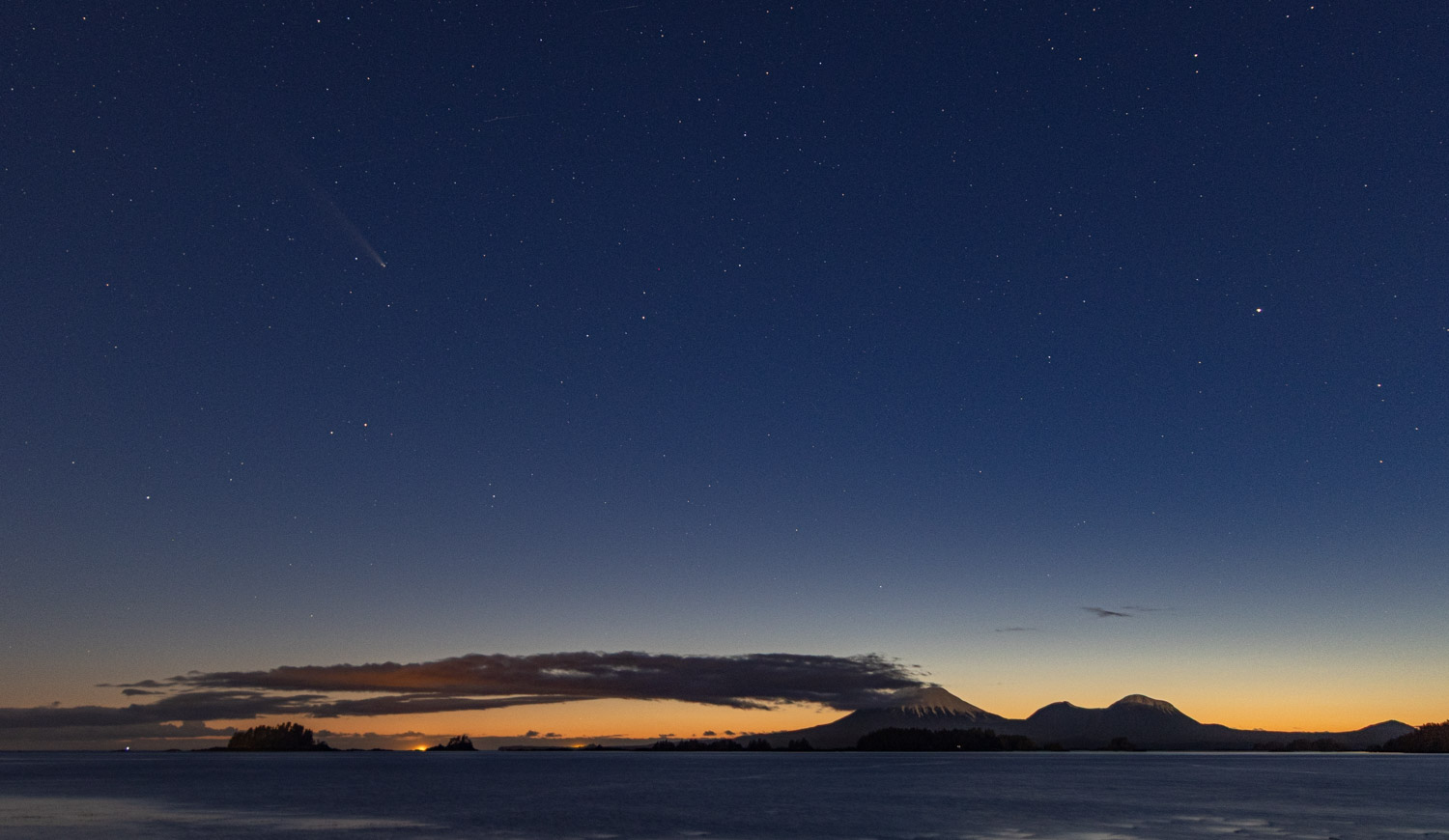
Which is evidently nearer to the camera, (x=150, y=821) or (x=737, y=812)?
(x=150, y=821)

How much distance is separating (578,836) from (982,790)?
181ft

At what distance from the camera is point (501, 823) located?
5397 cm

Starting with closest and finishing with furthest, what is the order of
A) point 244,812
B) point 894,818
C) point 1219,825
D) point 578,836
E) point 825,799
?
1. point 578,836
2. point 1219,825
3. point 894,818
4. point 244,812
5. point 825,799

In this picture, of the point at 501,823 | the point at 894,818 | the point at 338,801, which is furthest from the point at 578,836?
the point at 338,801

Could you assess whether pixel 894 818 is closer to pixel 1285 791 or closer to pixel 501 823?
pixel 501 823

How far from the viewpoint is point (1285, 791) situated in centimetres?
8712

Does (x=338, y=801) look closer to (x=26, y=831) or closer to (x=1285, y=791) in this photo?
(x=26, y=831)

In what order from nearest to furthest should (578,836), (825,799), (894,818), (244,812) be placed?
(578,836), (894,818), (244,812), (825,799)

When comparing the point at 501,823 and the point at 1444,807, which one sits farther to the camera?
the point at 1444,807

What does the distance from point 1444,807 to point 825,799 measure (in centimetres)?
4145

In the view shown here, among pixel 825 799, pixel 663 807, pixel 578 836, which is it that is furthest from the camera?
pixel 825 799

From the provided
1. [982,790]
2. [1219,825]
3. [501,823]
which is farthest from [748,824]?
[982,790]

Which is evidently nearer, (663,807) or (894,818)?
(894,818)

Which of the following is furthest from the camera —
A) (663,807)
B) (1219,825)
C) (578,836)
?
(663,807)
